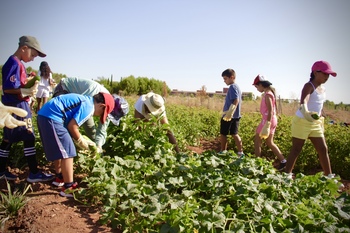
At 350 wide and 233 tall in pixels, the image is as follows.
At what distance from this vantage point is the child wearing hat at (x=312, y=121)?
137 inches

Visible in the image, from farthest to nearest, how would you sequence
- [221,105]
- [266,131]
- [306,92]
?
[221,105]
[266,131]
[306,92]

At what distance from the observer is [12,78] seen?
2.76 meters

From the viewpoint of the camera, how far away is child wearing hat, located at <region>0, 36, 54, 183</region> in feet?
9.05

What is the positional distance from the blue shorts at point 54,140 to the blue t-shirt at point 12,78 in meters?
0.54

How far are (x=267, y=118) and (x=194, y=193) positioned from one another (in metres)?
2.52

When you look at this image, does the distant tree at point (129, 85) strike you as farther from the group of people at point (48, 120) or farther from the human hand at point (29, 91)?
the human hand at point (29, 91)

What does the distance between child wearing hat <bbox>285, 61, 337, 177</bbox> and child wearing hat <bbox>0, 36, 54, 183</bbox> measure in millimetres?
3156

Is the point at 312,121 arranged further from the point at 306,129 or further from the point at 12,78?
the point at 12,78

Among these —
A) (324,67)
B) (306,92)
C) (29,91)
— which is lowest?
(29,91)

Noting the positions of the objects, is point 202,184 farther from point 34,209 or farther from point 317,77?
point 317,77

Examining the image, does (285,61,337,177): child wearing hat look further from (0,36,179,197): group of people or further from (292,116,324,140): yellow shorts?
(0,36,179,197): group of people

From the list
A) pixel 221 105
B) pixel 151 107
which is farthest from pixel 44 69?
pixel 221 105

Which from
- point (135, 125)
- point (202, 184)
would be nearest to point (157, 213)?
point (202, 184)

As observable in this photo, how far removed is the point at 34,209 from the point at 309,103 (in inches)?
139
